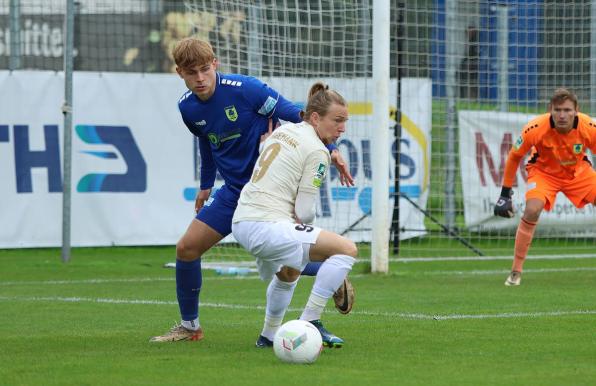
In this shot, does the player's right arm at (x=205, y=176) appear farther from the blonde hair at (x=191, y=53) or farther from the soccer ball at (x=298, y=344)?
the soccer ball at (x=298, y=344)

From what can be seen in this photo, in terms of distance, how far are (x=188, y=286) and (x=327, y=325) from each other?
1106mm

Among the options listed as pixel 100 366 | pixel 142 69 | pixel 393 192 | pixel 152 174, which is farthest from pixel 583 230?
pixel 100 366

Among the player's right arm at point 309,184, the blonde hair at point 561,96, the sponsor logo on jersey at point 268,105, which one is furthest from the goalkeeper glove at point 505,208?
the player's right arm at point 309,184

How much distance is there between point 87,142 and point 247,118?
314 inches

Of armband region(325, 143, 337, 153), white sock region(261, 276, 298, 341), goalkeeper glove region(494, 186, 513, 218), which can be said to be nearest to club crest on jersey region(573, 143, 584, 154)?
goalkeeper glove region(494, 186, 513, 218)

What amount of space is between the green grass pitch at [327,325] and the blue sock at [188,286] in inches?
8.8

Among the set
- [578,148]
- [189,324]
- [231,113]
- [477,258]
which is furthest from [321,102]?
[477,258]

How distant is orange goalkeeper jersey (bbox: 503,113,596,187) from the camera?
37.5 ft

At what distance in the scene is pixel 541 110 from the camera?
16562 millimetres

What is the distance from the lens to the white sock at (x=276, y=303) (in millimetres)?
7090

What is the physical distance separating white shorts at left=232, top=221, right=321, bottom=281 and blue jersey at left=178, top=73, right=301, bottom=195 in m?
0.85

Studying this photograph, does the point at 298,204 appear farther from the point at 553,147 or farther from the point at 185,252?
the point at 553,147

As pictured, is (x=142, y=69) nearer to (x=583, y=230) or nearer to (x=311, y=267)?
(x=583, y=230)

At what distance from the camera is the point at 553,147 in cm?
1162
